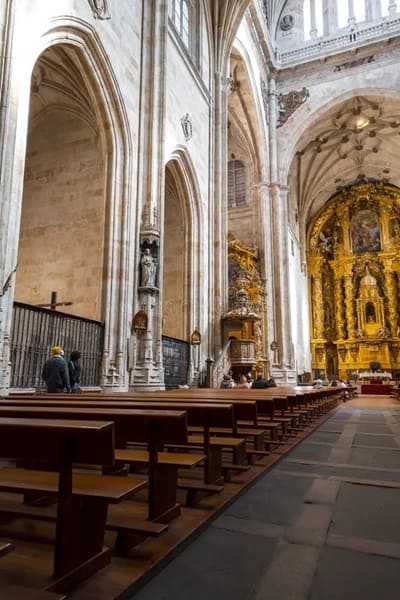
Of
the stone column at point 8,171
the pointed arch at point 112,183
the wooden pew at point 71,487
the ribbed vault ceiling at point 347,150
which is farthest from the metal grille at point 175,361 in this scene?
the ribbed vault ceiling at point 347,150

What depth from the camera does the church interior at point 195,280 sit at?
5.79 feet

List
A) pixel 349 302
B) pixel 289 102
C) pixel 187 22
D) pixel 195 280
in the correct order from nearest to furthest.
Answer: pixel 195 280 → pixel 187 22 → pixel 289 102 → pixel 349 302

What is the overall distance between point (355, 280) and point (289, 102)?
13.6 metres

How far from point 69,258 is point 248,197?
12857 millimetres

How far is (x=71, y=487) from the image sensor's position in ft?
4.84

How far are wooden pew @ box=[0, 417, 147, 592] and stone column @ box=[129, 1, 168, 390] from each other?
23.9 ft

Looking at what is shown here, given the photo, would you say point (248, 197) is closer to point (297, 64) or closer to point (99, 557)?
point (297, 64)

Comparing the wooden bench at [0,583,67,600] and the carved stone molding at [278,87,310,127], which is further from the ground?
the carved stone molding at [278,87,310,127]

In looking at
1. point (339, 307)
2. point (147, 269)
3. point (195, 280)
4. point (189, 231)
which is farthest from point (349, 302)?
point (147, 269)

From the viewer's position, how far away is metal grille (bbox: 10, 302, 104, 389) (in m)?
7.09

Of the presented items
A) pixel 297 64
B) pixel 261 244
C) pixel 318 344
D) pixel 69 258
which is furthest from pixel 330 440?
pixel 318 344

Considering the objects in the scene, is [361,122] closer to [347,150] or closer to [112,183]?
[347,150]

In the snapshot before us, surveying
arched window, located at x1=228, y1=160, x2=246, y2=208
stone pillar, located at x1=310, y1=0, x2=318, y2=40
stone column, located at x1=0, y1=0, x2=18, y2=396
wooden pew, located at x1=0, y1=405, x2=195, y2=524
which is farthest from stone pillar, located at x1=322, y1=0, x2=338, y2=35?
wooden pew, located at x1=0, y1=405, x2=195, y2=524

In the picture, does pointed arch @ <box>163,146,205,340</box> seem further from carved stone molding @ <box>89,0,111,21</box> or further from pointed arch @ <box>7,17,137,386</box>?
carved stone molding @ <box>89,0,111,21</box>
